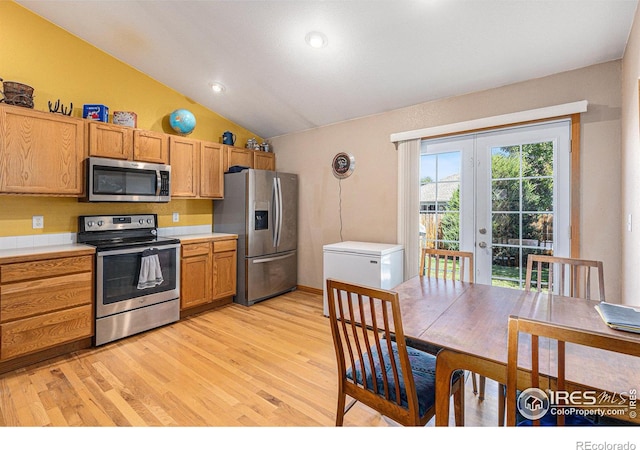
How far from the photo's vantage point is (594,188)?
2506mm

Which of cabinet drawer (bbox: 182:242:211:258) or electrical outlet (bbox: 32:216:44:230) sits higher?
electrical outlet (bbox: 32:216:44:230)

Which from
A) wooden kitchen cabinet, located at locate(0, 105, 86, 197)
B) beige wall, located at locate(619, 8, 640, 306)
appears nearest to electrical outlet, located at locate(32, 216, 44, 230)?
wooden kitchen cabinet, located at locate(0, 105, 86, 197)

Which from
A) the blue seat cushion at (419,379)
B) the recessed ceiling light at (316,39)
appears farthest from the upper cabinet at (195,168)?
the blue seat cushion at (419,379)

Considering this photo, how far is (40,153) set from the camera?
2.61m

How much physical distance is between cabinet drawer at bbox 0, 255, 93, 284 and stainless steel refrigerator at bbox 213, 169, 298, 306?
1.64 metres

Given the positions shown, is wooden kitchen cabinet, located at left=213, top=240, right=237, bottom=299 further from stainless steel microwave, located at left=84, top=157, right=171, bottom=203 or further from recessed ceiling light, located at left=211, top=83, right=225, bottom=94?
recessed ceiling light, located at left=211, top=83, right=225, bottom=94

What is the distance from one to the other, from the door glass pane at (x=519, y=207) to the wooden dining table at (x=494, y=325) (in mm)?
1152

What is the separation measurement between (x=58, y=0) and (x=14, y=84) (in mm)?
861

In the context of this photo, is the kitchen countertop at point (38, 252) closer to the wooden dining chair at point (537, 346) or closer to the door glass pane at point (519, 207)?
the wooden dining chair at point (537, 346)

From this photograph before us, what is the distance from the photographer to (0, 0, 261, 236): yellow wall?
273cm

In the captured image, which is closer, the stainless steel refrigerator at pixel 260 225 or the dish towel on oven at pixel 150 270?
the dish towel on oven at pixel 150 270

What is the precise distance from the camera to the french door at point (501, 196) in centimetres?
271
